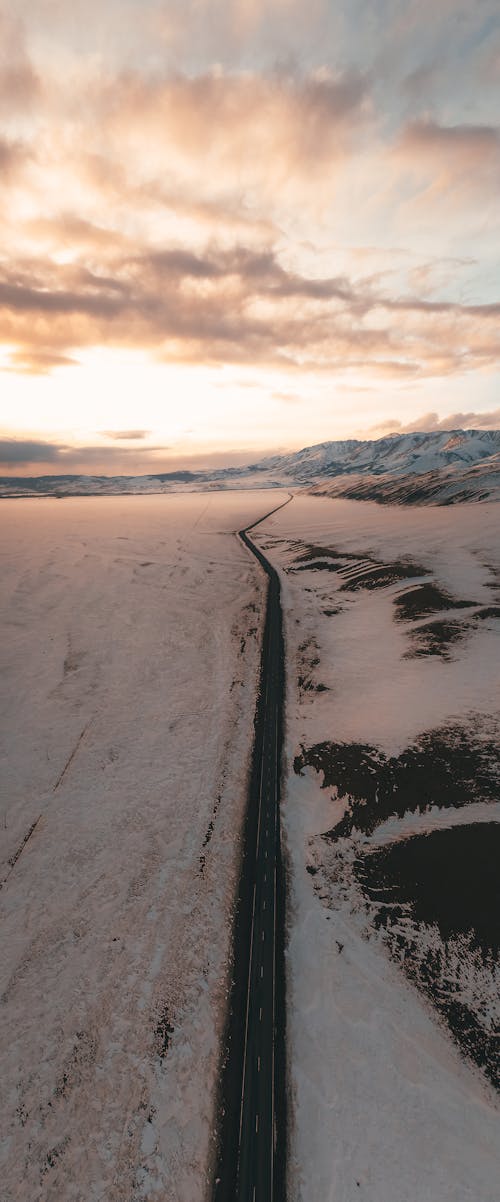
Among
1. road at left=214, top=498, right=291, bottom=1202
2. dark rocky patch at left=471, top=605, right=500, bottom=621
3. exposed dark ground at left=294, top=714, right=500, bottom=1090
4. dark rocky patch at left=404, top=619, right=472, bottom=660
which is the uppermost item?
dark rocky patch at left=471, top=605, right=500, bottom=621

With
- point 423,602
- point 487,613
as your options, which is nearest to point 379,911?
point 487,613

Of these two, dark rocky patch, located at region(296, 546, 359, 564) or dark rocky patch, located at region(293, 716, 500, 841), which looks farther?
dark rocky patch, located at region(296, 546, 359, 564)

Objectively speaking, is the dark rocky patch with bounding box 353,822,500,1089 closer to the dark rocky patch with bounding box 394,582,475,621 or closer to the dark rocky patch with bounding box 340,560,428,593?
the dark rocky patch with bounding box 394,582,475,621

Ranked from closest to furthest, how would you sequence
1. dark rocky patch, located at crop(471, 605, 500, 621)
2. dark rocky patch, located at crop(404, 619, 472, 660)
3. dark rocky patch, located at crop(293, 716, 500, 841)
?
dark rocky patch, located at crop(293, 716, 500, 841), dark rocky patch, located at crop(404, 619, 472, 660), dark rocky patch, located at crop(471, 605, 500, 621)

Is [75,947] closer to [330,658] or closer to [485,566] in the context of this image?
[330,658]

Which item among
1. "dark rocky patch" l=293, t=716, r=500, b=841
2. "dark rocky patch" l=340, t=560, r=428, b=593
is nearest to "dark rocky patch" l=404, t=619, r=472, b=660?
"dark rocky patch" l=293, t=716, r=500, b=841

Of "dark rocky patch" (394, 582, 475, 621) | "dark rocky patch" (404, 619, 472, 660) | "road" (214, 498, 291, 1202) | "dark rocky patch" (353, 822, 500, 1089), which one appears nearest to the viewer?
"road" (214, 498, 291, 1202)
